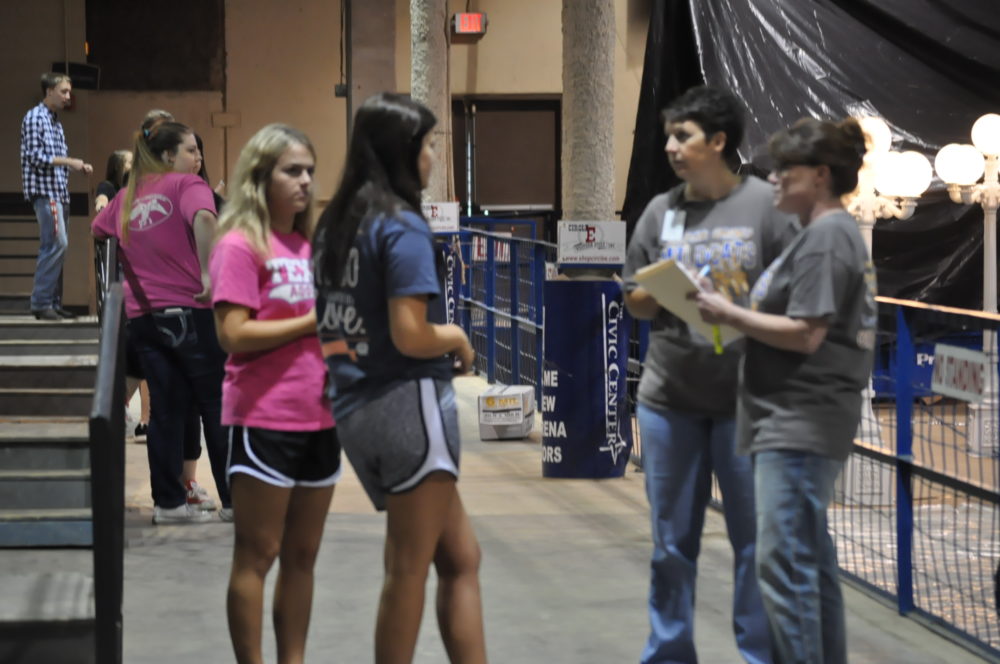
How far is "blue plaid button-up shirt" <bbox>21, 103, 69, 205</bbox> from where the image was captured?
9.70 m

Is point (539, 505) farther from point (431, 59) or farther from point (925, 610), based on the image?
point (431, 59)

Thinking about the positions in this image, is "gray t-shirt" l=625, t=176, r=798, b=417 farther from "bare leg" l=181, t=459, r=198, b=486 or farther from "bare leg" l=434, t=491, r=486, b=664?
"bare leg" l=181, t=459, r=198, b=486

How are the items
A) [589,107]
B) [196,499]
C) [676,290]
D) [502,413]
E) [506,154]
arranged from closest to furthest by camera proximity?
1. [676,290]
2. [196,499]
3. [589,107]
4. [502,413]
5. [506,154]

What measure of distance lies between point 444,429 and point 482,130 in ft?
50.4

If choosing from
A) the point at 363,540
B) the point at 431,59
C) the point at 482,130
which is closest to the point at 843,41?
the point at 431,59

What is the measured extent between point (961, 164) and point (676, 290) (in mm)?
6877

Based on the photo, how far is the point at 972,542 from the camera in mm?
6824

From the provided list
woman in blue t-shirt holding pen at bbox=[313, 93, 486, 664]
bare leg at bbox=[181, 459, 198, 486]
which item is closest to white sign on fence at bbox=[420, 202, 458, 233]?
bare leg at bbox=[181, 459, 198, 486]

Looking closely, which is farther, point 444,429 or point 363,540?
point 363,540

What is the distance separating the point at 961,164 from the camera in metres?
10.0

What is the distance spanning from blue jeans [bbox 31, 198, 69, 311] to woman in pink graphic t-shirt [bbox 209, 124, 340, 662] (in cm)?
622

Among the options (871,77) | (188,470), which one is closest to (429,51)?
(871,77)

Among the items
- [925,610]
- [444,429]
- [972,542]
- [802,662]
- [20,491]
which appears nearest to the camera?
[444,429]

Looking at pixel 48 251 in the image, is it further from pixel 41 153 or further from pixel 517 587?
pixel 517 587
